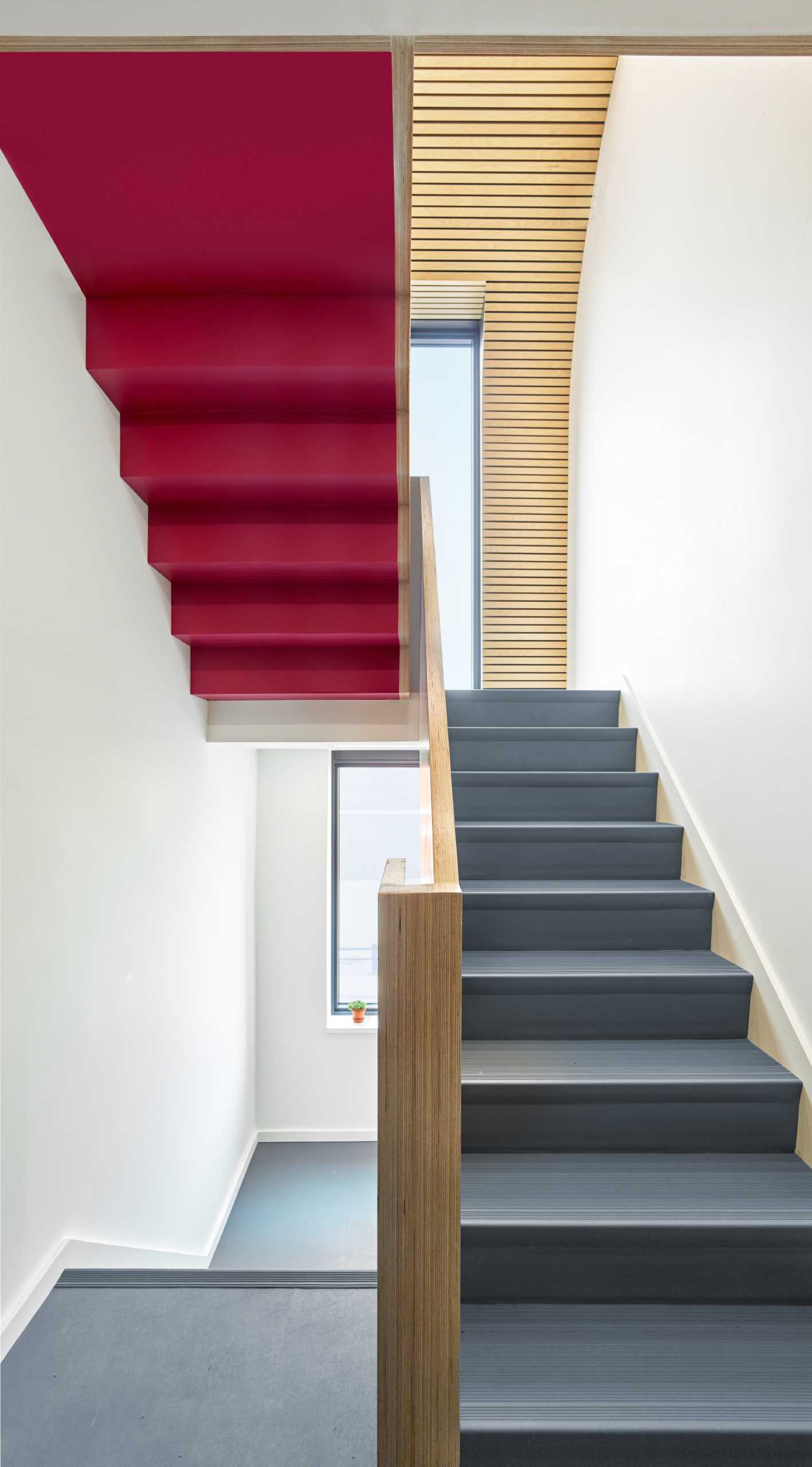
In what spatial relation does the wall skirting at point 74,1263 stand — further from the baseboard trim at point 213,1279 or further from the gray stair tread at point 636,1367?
the gray stair tread at point 636,1367

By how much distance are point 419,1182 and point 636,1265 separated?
0.73m

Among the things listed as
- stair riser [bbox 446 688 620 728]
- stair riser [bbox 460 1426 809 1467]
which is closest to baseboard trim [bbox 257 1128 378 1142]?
stair riser [bbox 446 688 620 728]

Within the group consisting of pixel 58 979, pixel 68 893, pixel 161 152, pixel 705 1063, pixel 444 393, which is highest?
pixel 444 393

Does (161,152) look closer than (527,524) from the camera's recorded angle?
Yes

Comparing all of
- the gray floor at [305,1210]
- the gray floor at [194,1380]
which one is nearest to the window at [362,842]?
the gray floor at [305,1210]

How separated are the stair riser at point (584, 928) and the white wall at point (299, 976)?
119 inches

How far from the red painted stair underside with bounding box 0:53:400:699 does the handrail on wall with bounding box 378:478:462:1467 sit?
4.67ft

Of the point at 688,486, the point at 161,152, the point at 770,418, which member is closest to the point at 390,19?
the point at 161,152

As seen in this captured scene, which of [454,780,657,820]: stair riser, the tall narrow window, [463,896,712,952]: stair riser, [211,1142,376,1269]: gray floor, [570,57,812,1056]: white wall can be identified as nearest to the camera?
[570,57,812,1056]: white wall

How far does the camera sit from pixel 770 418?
7.39 feet

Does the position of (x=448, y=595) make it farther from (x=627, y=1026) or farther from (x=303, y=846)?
(x=627, y=1026)

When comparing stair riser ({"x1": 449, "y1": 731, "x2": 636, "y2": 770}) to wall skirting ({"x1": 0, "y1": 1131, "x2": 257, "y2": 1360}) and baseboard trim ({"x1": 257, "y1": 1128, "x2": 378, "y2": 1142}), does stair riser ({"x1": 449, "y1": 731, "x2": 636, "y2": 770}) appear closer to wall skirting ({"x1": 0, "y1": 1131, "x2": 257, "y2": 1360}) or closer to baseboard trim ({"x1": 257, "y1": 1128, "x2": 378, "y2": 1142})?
wall skirting ({"x1": 0, "y1": 1131, "x2": 257, "y2": 1360})

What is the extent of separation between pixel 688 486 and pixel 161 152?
189 cm

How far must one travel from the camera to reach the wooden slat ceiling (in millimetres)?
4430
